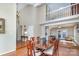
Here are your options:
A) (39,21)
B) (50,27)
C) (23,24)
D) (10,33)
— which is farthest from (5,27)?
(50,27)

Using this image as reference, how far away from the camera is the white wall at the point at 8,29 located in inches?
78.2

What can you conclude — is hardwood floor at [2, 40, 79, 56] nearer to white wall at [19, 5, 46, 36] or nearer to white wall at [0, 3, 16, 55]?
white wall at [0, 3, 16, 55]

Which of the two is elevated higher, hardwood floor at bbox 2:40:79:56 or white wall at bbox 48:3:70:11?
white wall at bbox 48:3:70:11

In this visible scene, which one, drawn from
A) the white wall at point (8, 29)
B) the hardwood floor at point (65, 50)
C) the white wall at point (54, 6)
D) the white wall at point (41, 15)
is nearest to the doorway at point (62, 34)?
the hardwood floor at point (65, 50)

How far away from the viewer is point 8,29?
2008 mm

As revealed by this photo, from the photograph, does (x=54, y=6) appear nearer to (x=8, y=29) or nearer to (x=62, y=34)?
(x=62, y=34)

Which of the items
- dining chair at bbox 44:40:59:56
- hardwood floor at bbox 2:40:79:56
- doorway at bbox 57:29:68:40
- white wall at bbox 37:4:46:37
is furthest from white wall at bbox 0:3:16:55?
doorway at bbox 57:29:68:40

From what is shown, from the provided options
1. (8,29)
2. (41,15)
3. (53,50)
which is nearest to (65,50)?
(53,50)

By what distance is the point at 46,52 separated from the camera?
2.03 meters

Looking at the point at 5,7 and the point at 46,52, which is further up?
the point at 5,7

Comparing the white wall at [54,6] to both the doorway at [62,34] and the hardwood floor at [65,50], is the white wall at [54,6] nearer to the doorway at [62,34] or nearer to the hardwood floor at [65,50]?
the doorway at [62,34]

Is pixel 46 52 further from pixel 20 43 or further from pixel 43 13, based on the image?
pixel 43 13

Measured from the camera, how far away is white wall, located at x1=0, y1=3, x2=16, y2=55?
199 cm

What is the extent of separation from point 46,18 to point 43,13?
91mm
